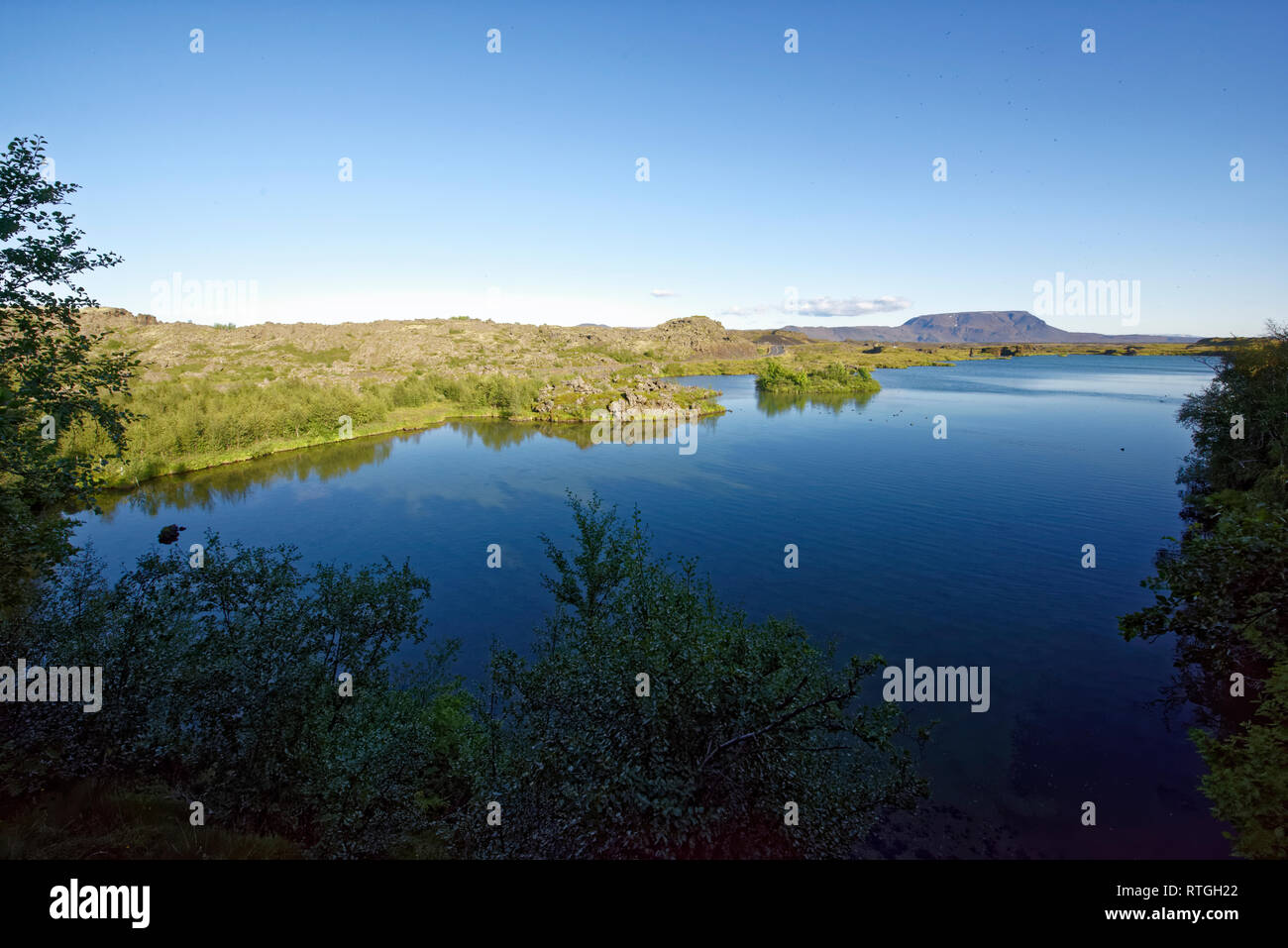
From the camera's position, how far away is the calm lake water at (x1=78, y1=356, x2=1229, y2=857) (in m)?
26.0

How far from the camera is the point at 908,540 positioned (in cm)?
5294

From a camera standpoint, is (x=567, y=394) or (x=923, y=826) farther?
(x=567, y=394)

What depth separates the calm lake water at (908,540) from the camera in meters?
26.0

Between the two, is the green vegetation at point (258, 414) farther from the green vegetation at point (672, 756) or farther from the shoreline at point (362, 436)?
the green vegetation at point (672, 756)

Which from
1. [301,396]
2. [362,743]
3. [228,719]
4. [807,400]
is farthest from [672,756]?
Result: [807,400]

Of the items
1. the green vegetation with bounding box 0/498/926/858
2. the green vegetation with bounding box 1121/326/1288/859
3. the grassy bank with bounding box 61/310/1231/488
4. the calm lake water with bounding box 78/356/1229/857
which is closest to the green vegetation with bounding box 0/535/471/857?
the green vegetation with bounding box 0/498/926/858

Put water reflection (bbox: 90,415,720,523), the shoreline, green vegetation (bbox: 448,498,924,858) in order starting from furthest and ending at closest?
the shoreline
water reflection (bbox: 90,415,720,523)
green vegetation (bbox: 448,498,924,858)

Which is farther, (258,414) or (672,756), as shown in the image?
(258,414)

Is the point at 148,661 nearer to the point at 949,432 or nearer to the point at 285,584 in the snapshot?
the point at 285,584

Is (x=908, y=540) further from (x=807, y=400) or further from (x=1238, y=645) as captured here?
(x=807, y=400)

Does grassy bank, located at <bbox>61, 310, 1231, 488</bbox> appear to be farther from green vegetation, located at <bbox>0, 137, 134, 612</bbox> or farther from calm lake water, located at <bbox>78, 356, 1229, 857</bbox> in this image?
green vegetation, located at <bbox>0, 137, 134, 612</bbox>

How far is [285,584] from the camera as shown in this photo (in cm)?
1992
